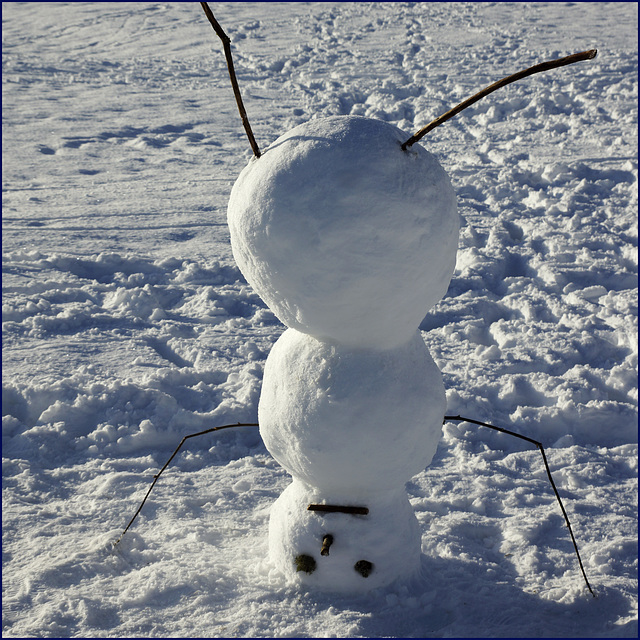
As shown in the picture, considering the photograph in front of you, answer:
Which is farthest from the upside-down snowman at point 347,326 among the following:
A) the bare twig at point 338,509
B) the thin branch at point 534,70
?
the thin branch at point 534,70

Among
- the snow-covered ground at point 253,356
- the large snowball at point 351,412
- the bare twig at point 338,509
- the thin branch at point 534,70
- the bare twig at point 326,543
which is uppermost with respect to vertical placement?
the thin branch at point 534,70

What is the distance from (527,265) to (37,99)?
5.52 meters

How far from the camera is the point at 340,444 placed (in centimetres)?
169

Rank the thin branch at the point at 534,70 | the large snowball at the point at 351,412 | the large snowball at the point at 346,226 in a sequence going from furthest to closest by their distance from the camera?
1. the large snowball at the point at 351,412
2. the large snowball at the point at 346,226
3. the thin branch at the point at 534,70

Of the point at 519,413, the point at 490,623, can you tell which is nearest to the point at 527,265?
the point at 519,413

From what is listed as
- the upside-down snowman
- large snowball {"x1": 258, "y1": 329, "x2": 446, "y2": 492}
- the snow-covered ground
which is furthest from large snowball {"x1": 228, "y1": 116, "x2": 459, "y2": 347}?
the snow-covered ground

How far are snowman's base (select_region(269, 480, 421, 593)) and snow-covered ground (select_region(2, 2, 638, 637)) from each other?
0.06 meters

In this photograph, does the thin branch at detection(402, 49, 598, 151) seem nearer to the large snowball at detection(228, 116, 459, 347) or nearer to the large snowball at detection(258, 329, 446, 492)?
the large snowball at detection(228, 116, 459, 347)

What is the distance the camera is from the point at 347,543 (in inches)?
71.7

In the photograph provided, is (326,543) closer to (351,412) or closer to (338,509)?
(338,509)

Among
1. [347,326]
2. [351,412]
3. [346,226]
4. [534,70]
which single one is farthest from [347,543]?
[534,70]

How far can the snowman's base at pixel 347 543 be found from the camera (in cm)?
182

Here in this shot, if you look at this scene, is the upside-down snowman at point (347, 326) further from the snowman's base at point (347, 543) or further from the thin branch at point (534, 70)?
the thin branch at point (534, 70)

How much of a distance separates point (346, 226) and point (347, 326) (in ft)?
0.80
